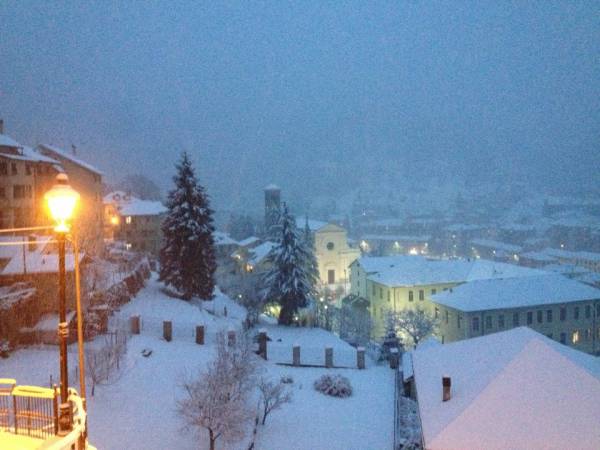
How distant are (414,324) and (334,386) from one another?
22.0m

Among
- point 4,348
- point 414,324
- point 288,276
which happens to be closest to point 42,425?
point 4,348

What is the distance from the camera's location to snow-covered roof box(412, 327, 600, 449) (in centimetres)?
1230

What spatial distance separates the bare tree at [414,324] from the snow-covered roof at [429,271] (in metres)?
5.74

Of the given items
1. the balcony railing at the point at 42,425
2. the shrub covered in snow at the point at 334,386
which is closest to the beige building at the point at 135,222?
the shrub covered in snow at the point at 334,386

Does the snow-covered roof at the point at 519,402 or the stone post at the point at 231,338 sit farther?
the stone post at the point at 231,338

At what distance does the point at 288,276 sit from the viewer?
36.8 metres

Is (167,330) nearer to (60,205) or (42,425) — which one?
(42,425)

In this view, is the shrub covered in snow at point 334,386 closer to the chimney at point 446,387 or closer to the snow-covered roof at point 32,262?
the chimney at point 446,387

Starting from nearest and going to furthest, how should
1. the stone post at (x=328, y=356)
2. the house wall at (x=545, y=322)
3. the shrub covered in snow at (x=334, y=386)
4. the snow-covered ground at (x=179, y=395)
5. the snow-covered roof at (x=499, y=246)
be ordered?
the snow-covered ground at (x=179, y=395) → the shrub covered in snow at (x=334, y=386) → the stone post at (x=328, y=356) → the house wall at (x=545, y=322) → the snow-covered roof at (x=499, y=246)

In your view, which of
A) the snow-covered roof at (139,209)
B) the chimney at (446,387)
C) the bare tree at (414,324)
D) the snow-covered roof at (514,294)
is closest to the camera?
the chimney at (446,387)

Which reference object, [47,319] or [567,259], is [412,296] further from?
[567,259]

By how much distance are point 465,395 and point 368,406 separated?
790 centimetres

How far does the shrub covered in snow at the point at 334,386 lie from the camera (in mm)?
22125

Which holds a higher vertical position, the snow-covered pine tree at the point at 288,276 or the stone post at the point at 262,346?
the snow-covered pine tree at the point at 288,276
